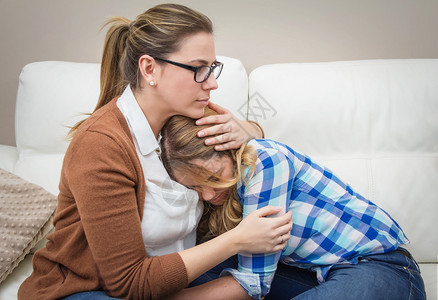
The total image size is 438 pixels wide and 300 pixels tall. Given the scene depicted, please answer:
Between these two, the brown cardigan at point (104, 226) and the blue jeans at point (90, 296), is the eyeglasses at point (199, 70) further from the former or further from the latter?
the blue jeans at point (90, 296)

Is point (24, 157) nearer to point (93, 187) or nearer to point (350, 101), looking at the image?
point (93, 187)

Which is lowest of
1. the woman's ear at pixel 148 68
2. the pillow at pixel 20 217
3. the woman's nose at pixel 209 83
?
the pillow at pixel 20 217

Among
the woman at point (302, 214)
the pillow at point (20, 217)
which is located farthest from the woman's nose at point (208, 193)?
the pillow at point (20, 217)

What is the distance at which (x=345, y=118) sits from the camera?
156 centimetres

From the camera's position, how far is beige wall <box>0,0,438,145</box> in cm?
183

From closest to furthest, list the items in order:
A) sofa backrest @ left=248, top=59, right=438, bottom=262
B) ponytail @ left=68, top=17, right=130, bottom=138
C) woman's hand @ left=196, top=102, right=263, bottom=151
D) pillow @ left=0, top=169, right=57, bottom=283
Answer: woman's hand @ left=196, top=102, right=263, bottom=151 < ponytail @ left=68, top=17, right=130, bottom=138 < pillow @ left=0, top=169, right=57, bottom=283 < sofa backrest @ left=248, top=59, right=438, bottom=262

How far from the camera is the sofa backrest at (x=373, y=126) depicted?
1.52m

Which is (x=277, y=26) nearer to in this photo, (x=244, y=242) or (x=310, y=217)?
(x=310, y=217)

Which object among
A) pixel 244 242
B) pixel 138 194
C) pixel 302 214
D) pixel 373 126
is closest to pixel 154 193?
pixel 138 194

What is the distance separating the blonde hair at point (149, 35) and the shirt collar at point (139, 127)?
7cm

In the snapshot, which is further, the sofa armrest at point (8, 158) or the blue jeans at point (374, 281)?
the sofa armrest at point (8, 158)

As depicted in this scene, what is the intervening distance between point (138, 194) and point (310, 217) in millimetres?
464

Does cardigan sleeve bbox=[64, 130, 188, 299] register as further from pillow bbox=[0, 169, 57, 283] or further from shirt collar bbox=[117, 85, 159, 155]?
pillow bbox=[0, 169, 57, 283]

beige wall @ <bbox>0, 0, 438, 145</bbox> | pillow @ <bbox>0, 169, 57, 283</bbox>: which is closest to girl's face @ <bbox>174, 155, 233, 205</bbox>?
pillow @ <bbox>0, 169, 57, 283</bbox>
